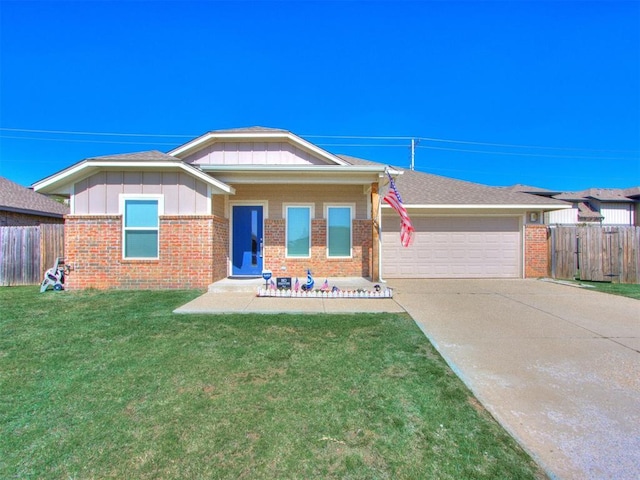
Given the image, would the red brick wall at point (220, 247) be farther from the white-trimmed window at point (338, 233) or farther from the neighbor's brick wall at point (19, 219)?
the neighbor's brick wall at point (19, 219)

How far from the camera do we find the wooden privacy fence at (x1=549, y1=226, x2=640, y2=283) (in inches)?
436

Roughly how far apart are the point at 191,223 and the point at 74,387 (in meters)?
5.83

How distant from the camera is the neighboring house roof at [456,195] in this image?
1134 centimetres

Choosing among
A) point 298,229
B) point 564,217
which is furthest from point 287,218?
point 564,217

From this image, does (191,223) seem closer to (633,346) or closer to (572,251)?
(633,346)

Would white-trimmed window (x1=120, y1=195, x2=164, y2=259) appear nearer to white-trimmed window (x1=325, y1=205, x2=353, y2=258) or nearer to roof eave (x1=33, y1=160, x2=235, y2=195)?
roof eave (x1=33, y1=160, x2=235, y2=195)

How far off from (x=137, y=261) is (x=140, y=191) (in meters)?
1.82

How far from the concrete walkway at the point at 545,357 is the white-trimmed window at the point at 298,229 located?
272 cm

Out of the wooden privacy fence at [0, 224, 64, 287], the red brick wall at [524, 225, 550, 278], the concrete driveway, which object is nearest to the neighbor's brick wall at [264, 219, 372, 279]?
the concrete driveway

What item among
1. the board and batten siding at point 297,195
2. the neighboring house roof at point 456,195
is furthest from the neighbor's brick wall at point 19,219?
the neighboring house roof at point 456,195

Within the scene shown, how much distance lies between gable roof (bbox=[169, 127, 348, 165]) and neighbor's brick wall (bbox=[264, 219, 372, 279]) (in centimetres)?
245

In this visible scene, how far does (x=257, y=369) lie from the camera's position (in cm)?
364

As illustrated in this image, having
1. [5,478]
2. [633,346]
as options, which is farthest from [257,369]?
[633,346]

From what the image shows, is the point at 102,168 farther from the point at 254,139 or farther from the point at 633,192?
the point at 633,192
